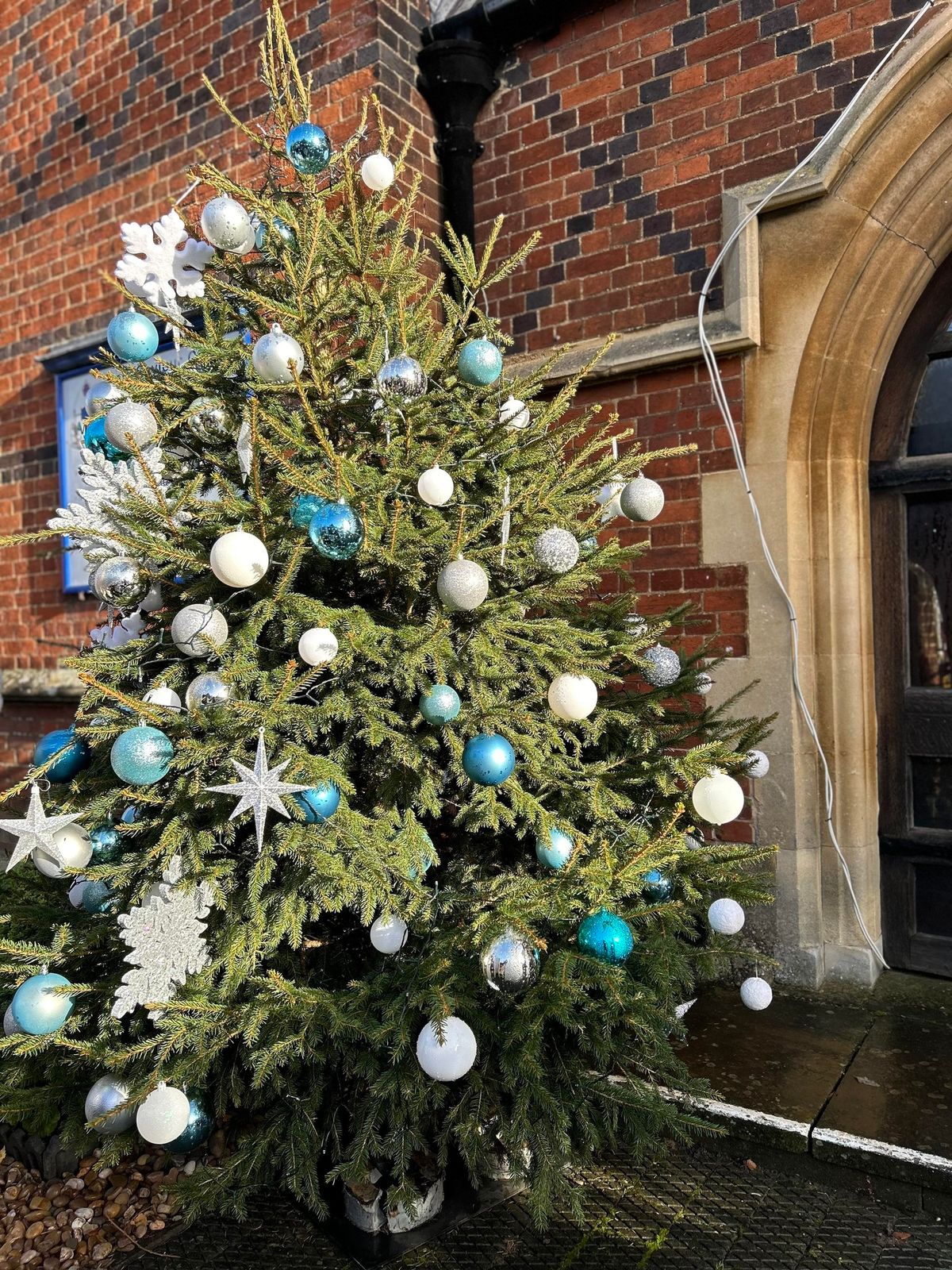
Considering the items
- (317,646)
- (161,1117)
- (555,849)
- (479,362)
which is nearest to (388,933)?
(555,849)

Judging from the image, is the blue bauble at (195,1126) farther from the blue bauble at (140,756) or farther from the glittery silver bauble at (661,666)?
the glittery silver bauble at (661,666)

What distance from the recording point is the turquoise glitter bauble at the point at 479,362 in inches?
92.6

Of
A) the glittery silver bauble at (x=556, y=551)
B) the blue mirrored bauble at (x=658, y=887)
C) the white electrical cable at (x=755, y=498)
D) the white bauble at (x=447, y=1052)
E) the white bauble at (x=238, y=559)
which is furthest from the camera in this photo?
the white electrical cable at (x=755, y=498)

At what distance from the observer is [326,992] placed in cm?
206

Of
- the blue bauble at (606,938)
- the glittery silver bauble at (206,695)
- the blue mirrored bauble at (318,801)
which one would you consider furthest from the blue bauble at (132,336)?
the blue bauble at (606,938)

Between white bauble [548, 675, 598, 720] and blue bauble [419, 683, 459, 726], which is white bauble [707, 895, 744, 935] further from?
blue bauble [419, 683, 459, 726]

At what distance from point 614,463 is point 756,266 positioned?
1461 millimetres

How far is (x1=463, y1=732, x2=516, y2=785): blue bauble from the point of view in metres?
2.10

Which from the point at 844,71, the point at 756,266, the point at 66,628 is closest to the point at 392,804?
the point at 756,266

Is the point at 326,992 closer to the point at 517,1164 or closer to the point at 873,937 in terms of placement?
the point at 517,1164

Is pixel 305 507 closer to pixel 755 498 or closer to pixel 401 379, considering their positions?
pixel 401 379

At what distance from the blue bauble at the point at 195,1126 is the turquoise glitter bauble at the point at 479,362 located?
2005 millimetres

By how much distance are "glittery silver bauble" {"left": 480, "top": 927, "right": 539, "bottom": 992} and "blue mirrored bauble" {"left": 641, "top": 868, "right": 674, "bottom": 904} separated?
0.65m

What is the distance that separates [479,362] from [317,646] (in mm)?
924
